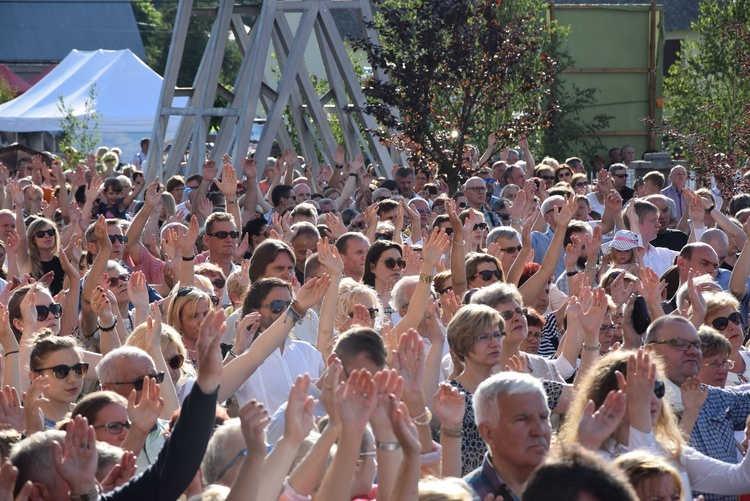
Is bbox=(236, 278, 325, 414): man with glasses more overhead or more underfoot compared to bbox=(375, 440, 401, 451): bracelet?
more underfoot

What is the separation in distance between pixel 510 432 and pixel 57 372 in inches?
95.1

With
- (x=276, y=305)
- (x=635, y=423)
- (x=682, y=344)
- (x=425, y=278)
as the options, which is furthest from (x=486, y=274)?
(x=635, y=423)

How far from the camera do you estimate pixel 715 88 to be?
62.5 feet

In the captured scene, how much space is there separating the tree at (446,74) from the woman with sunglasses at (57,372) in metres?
9.06

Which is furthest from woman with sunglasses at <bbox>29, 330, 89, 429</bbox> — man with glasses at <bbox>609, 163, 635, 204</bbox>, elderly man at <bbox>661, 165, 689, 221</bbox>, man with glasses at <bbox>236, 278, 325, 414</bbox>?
man with glasses at <bbox>609, 163, 635, 204</bbox>

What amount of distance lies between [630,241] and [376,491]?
5433 mm

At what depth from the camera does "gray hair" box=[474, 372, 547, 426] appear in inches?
176

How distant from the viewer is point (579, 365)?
21.2 feet

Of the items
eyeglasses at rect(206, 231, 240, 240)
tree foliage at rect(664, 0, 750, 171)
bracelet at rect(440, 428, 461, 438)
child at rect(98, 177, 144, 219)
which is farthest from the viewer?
tree foliage at rect(664, 0, 750, 171)

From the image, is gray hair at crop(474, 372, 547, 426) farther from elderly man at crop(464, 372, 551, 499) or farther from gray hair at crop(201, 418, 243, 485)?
gray hair at crop(201, 418, 243, 485)

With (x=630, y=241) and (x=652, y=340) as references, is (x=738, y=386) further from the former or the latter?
(x=630, y=241)

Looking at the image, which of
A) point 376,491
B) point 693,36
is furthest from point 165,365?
point 693,36

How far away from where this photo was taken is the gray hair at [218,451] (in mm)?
4098

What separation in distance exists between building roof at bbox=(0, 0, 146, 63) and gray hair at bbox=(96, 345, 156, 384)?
42.9m
